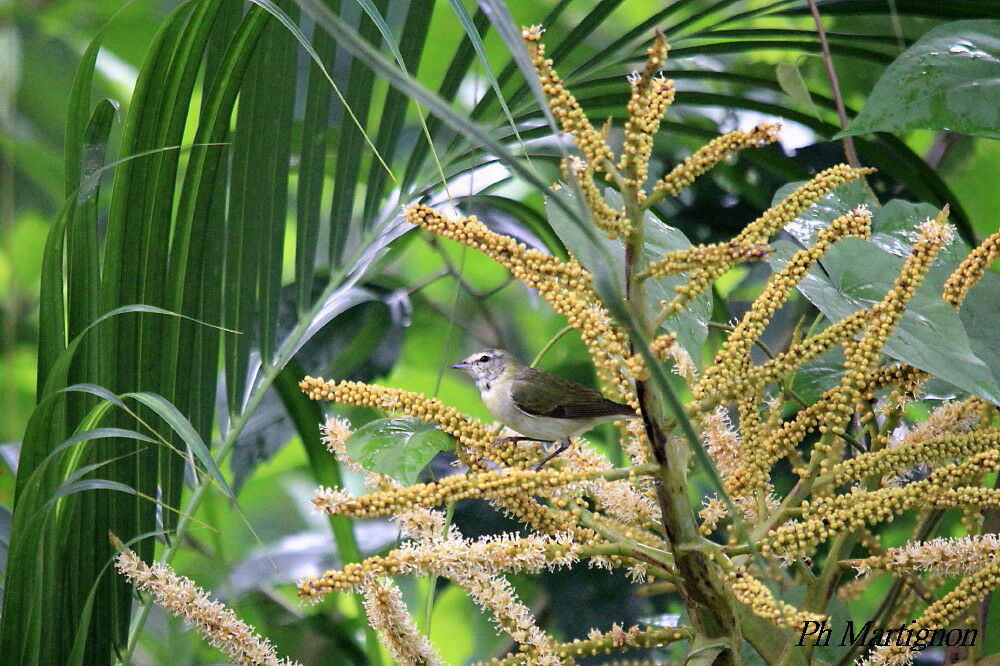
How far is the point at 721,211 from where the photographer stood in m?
1.91

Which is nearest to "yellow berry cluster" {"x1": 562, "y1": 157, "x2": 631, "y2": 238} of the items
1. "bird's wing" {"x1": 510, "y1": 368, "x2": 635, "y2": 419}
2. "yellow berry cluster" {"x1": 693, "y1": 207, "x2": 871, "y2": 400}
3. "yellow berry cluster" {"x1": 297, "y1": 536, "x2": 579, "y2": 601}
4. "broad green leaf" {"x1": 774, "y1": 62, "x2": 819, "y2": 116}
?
"yellow berry cluster" {"x1": 693, "y1": 207, "x2": 871, "y2": 400}

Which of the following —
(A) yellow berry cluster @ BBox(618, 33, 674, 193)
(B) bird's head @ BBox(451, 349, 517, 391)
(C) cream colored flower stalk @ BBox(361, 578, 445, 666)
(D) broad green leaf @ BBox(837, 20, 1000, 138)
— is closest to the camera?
(A) yellow berry cluster @ BBox(618, 33, 674, 193)

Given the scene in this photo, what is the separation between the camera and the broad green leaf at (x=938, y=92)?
0.97 metres

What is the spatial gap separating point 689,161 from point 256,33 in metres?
0.49

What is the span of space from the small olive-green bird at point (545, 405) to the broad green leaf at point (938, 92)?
41 centimetres

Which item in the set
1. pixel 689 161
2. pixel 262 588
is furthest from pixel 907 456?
pixel 262 588

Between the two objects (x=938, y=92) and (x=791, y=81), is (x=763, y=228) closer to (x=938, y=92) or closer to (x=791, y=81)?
(x=938, y=92)

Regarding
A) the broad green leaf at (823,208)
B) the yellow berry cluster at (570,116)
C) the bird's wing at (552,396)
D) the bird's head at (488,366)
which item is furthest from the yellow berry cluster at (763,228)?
the bird's head at (488,366)

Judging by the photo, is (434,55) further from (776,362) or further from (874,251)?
(776,362)

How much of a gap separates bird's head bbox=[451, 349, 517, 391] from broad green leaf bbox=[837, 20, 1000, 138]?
722 mm

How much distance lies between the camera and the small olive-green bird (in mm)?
1236

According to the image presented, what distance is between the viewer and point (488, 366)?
65.8 inches

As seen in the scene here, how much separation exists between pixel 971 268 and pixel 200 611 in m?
0.72

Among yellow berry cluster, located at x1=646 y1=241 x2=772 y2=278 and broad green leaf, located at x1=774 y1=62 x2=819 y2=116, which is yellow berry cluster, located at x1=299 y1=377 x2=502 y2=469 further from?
broad green leaf, located at x1=774 y1=62 x2=819 y2=116
